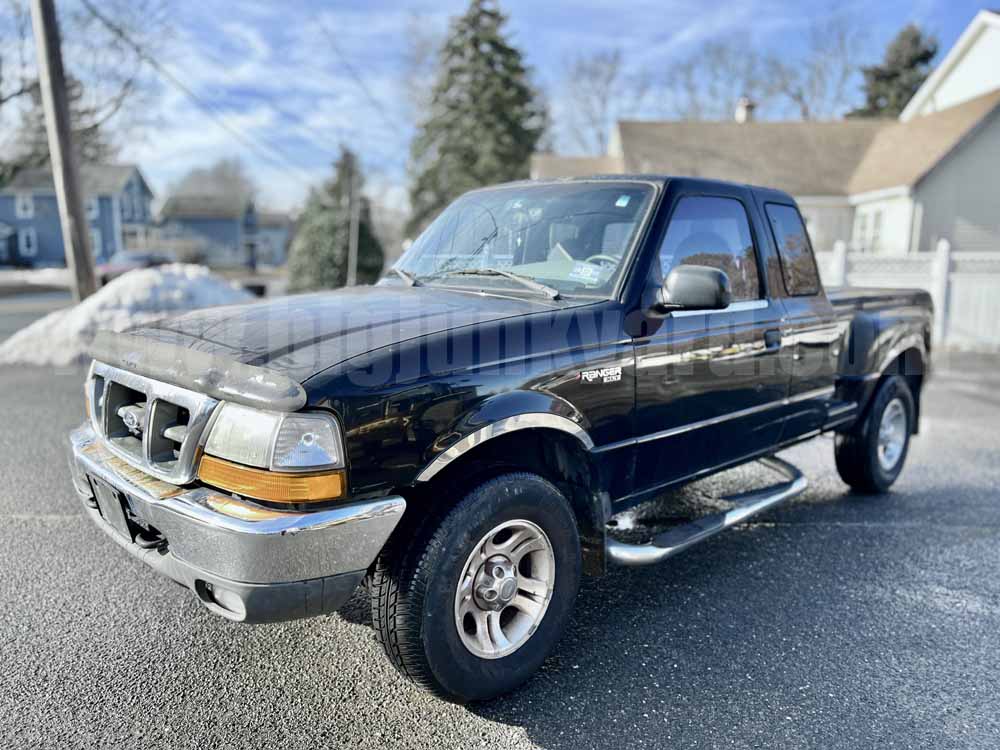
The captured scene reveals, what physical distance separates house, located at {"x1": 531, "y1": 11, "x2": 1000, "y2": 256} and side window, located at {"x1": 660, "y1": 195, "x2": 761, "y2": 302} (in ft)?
57.1

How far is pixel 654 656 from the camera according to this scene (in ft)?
10.0

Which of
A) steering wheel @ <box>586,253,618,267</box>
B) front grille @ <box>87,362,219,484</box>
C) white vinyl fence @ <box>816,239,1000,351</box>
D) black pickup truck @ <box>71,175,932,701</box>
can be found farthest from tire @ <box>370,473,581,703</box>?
white vinyl fence @ <box>816,239,1000,351</box>

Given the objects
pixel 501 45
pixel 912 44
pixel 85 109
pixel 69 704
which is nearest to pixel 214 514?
pixel 69 704

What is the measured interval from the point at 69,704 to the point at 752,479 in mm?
4509

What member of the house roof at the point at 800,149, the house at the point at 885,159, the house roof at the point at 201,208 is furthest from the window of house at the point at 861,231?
the house roof at the point at 201,208

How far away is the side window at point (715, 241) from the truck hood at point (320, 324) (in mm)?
796

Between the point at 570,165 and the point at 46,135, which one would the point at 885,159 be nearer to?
the point at 570,165

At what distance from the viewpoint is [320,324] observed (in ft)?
9.25

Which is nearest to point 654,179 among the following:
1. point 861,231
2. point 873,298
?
point 873,298

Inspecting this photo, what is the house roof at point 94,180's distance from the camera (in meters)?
41.9

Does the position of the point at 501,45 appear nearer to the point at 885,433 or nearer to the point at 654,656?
the point at 885,433

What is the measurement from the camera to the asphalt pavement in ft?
8.36

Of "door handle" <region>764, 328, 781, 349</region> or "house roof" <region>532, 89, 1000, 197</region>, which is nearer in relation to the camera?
"door handle" <region>764, 328, 781, 349</region>

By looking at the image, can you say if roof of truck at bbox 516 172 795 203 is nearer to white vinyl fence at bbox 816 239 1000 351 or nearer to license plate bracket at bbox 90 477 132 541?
license plate bracket at bbox 90 477 132 541
